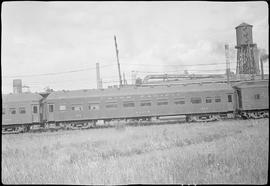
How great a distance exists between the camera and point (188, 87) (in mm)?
19891

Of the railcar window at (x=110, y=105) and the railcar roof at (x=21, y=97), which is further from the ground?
the railcar roof at (x=21, y=97)

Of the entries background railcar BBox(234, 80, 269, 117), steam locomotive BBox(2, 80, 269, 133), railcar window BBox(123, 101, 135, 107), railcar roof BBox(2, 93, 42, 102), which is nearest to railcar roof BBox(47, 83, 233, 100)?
steam locomotive BBox(2, 80, 269, 133)

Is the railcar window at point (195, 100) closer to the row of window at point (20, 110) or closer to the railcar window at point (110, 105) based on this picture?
the railcar window at point (110, 105)

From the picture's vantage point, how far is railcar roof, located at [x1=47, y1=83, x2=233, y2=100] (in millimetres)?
19500

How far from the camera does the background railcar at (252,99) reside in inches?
685

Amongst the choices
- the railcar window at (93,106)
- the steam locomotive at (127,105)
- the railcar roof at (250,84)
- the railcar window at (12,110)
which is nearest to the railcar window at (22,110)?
the steam locomotive at (127,105)

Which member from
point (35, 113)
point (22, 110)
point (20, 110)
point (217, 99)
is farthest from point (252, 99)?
point (20, 110)

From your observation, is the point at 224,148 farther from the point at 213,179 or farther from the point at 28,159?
the point at 28,159

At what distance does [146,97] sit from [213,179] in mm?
14293

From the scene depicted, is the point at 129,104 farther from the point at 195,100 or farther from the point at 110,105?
the point at 195,100

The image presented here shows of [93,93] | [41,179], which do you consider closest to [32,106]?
[93,93]

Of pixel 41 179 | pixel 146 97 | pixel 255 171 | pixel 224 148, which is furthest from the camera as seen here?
pixel 146 97

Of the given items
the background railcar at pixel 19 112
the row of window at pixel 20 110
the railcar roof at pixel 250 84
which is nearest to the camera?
the railcar roof at pixel 250 84

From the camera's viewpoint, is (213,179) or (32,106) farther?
(32,106)
